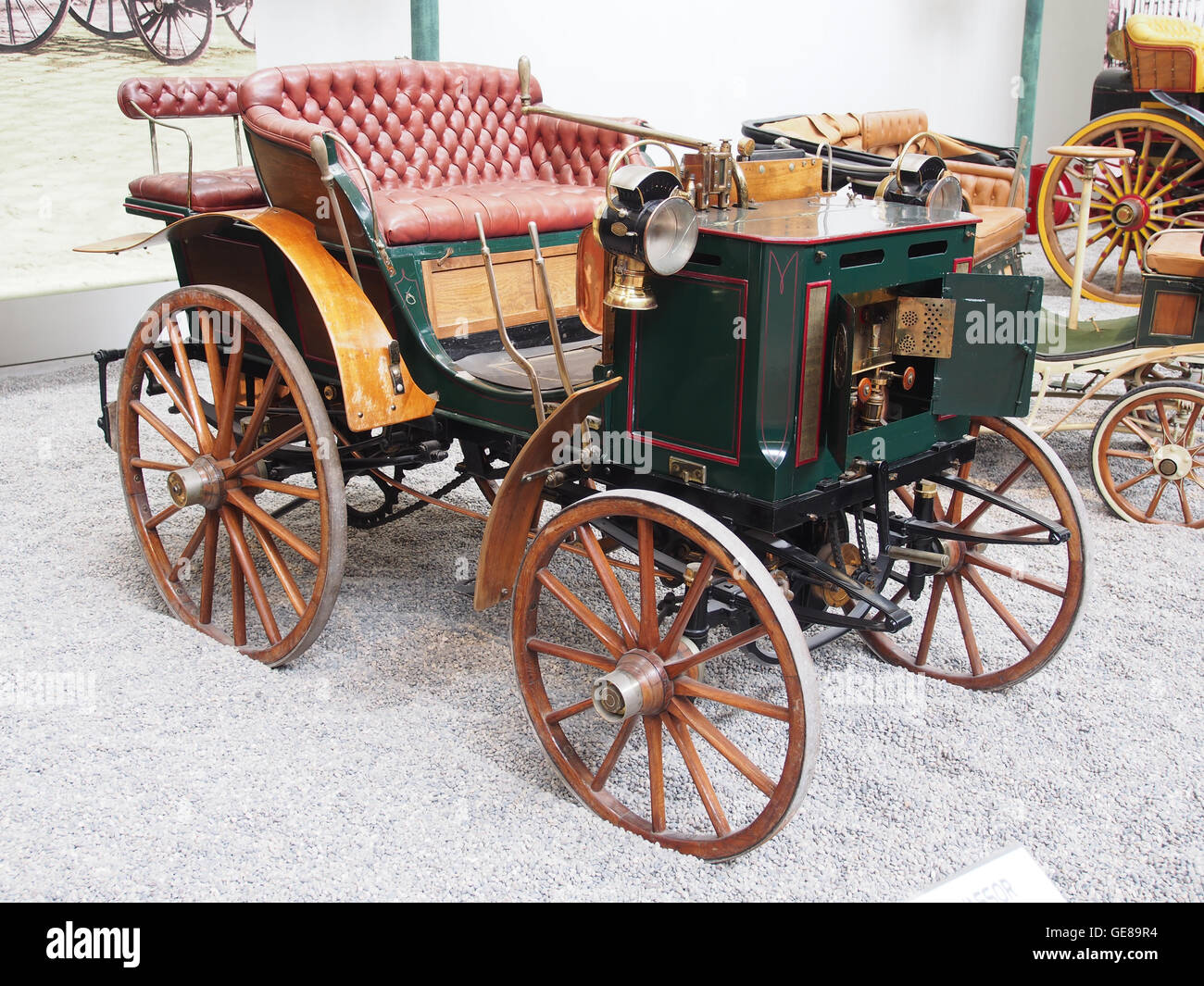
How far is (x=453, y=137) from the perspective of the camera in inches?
135

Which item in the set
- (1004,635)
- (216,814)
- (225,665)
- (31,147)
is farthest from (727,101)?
(216,814)

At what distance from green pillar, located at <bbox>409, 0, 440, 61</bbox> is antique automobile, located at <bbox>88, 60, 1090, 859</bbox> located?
152 centimetres

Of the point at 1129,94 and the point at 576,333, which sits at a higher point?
the point at 1129,94

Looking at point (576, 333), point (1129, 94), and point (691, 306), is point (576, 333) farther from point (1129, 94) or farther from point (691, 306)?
point (1129, 94)

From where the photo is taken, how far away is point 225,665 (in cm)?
268

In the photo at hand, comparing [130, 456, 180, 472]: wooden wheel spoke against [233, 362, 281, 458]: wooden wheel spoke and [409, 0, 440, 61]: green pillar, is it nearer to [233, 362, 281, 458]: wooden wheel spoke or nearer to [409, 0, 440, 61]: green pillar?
[233, 362, 281, 458]: wooden wheel spoke

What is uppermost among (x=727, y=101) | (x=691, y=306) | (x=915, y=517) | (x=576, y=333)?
(x=727, y=101)

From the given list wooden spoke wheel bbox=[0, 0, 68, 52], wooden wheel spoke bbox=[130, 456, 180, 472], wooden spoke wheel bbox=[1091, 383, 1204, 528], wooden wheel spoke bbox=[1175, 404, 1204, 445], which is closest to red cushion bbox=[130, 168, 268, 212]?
wooden wheel spoke bbox=[130, 456, 180, 472]

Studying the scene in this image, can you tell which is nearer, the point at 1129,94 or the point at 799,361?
the point at 799,361

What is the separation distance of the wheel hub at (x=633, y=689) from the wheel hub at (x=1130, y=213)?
4624 millimetres

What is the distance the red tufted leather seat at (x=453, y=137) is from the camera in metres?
2.80

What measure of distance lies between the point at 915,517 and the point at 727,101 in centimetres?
422

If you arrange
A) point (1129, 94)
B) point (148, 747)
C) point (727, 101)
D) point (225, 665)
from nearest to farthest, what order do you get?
point (148, 747), point (225, 665), point (727, 101), point (1129, 94)

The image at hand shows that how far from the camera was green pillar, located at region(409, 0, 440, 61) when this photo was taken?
4.79 meters
